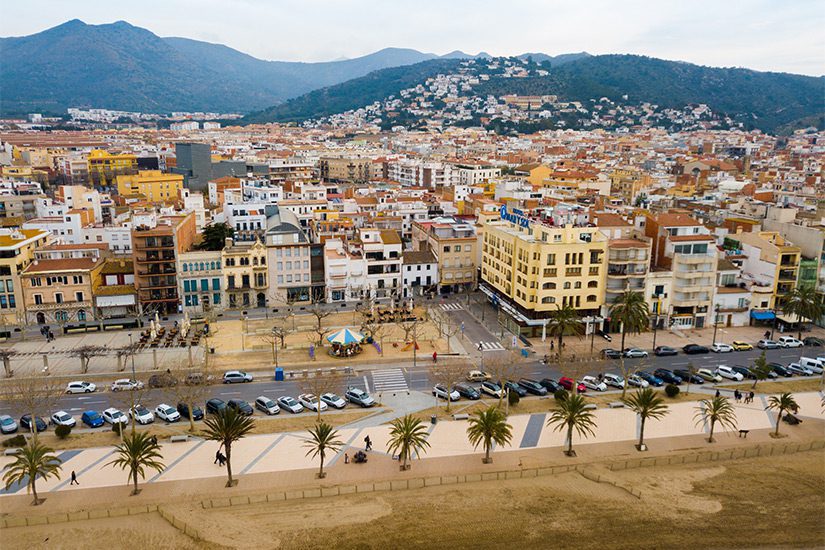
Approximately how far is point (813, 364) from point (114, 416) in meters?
61.2

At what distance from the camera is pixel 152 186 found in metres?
134

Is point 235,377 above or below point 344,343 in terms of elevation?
below

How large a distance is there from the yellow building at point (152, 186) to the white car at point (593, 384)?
107m

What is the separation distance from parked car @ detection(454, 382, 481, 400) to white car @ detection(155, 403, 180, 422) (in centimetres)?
2241

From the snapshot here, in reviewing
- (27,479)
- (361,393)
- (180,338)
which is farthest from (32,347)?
(361,393)

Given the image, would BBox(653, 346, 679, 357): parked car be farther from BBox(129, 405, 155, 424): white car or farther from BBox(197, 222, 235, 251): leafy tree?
BBox(197, 222, 235, 251): leafy tree

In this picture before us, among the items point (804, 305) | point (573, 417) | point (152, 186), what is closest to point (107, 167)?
point (152, 186)

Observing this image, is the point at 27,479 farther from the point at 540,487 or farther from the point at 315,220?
the point at 315,220

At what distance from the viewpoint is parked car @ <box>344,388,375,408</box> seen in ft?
161

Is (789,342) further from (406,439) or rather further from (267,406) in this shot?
(267,406)

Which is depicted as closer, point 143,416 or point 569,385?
point 143,416

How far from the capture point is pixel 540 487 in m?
38.1

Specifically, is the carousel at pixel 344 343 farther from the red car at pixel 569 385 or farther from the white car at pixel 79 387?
the white car at pixel 79 387

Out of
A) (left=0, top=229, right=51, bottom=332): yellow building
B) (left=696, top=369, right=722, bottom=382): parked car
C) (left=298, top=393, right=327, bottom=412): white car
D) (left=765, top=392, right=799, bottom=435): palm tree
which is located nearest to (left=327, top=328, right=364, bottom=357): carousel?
(left=298, top=393, right=327, bottom=412): white car
